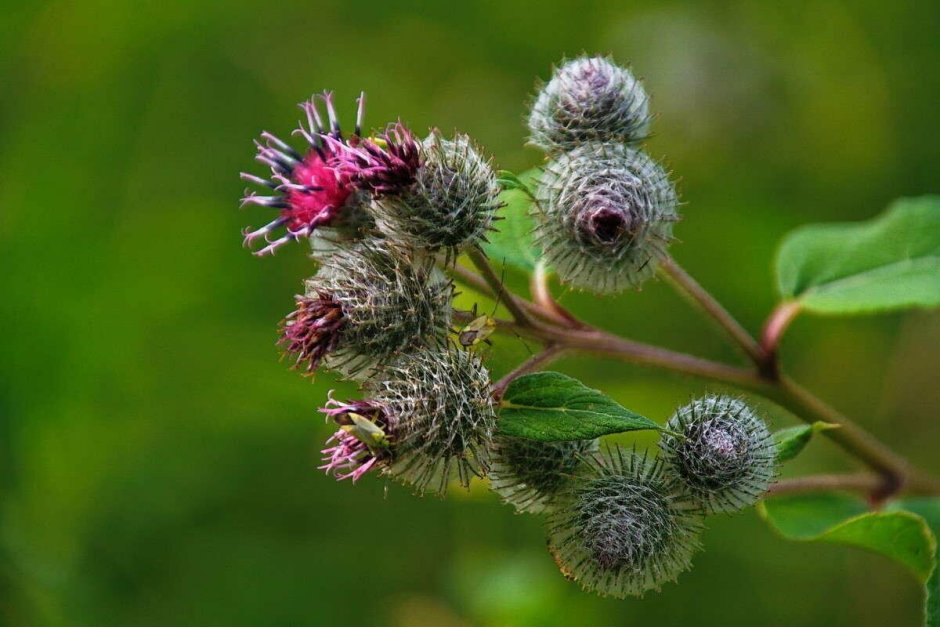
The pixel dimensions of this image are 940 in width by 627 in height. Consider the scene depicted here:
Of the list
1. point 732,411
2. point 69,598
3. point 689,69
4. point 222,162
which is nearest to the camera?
point 732,411

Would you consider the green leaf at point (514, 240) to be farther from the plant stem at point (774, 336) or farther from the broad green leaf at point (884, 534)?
the broad green leaf at point (884, 534)

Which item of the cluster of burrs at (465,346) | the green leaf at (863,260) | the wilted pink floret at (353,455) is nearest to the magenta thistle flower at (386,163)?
the cluster of burrs at (465,346)

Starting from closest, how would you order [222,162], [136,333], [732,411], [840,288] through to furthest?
[732,411] < [840,288] < [136,333] < [222,162]

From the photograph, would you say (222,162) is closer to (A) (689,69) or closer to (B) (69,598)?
(B) (69,598)

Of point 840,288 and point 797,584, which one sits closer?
point 840,288

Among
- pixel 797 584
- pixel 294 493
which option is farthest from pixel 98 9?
pixel 797 584

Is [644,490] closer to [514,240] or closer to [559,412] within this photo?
[559,412]

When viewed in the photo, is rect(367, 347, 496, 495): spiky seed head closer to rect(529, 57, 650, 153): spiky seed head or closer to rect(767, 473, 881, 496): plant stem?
rect(529, 57, 650, 153): spiky seed head
